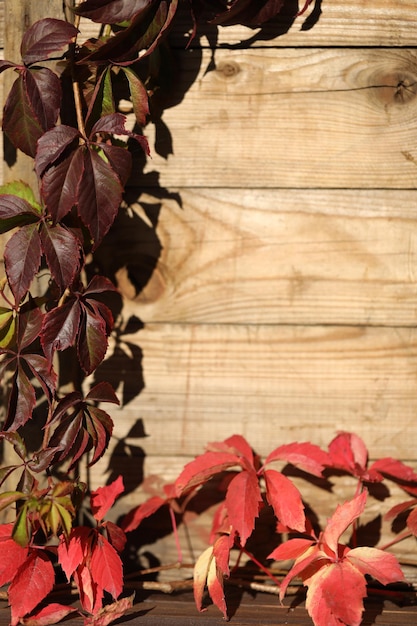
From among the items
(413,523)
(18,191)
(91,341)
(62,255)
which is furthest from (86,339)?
(413,523)

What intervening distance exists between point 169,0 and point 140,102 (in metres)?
0.17

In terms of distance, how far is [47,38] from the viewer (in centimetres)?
97

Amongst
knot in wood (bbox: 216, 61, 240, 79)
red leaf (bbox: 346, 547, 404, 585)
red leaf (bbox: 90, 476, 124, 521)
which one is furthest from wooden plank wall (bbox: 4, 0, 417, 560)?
red leaf (bbox: 346, 547, 404, 585)

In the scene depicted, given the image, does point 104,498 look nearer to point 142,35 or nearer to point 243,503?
point 243,503

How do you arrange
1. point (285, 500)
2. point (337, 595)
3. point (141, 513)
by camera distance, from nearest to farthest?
point (337, 595) < point (285, 500) < point (141, 513)

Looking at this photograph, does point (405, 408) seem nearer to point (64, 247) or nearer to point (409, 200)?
point (409, 200)

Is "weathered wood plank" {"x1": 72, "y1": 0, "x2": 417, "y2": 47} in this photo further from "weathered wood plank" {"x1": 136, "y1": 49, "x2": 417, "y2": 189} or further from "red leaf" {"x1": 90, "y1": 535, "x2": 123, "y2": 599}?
"red leaf" {"x1": 90, "y1": 535, "x2": 123, "y2": 599}

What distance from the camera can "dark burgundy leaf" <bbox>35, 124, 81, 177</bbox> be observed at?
0.96 metres

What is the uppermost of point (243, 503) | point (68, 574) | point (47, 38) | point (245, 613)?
point (47, 38)

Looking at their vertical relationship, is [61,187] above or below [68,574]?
above

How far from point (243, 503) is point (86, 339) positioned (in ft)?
1.17

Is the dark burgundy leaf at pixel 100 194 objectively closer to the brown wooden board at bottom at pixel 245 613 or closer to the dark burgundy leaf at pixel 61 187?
the dark burgundy leaf at pixel 61 187

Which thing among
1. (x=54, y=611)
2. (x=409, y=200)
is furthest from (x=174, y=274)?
(x=54, y=611)

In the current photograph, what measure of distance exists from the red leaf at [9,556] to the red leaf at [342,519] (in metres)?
0.49
